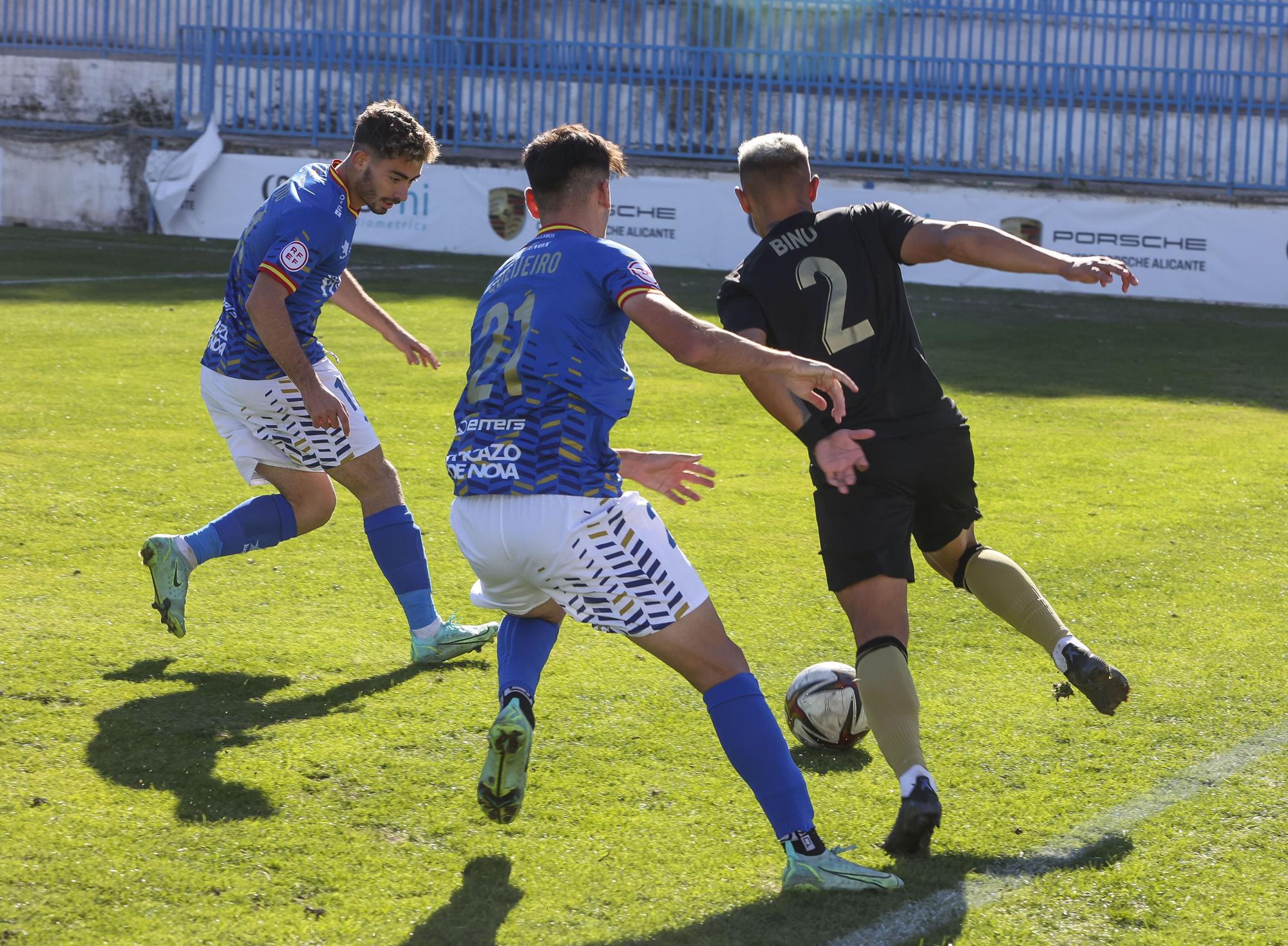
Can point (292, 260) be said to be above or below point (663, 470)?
above

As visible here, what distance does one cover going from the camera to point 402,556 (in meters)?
5.20

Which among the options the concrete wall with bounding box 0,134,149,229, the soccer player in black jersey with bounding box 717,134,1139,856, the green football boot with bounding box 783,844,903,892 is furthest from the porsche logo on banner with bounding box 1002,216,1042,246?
the green football boot with bounding box 783,844,903,892

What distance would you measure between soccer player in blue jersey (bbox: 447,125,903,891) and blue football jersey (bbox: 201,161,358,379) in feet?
4.87

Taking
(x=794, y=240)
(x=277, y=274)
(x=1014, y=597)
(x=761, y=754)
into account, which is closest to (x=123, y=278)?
(x=277, y=274)

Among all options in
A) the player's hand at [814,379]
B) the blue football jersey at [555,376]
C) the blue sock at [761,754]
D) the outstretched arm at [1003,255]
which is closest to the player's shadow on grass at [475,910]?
the blue sock at [761,754]

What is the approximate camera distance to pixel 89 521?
652cm

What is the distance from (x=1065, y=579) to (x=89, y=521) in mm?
4606

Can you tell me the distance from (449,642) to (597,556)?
1.83 meters

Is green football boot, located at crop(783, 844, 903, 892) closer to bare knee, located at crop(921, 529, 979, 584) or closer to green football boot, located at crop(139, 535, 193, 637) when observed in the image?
bare knee, located at crop(921, 529, 979, 584)

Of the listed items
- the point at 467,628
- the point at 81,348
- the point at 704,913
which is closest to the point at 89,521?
the point at 467,628

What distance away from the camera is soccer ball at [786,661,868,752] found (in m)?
4.29

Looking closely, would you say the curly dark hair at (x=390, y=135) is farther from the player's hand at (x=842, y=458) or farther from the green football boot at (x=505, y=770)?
the green football boot at (x=505, y=770)

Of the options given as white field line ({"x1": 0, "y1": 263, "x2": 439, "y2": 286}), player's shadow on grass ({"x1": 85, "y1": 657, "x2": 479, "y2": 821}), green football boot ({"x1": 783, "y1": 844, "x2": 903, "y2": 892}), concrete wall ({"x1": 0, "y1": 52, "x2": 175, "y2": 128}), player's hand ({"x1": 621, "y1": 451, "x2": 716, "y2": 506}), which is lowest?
player's shadow on grass ({"x1": 85, "y1": 657, "x2": 479, "y2": 821})

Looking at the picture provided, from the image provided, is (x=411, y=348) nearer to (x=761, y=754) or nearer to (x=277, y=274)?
(x=277, y=274)
